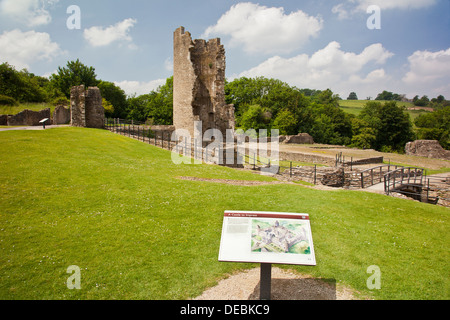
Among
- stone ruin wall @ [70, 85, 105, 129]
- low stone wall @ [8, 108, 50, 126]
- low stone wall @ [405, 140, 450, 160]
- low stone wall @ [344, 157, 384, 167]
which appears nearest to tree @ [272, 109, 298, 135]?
low stone wall @ [405, 140, 450, 160]

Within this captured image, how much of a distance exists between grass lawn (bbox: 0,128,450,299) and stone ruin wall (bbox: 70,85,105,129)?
13.0 metres

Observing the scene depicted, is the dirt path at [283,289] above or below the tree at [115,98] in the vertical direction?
below

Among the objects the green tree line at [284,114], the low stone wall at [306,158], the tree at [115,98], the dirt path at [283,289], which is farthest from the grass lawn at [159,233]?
the tree at [115,98]

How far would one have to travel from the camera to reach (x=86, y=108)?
82.9ft

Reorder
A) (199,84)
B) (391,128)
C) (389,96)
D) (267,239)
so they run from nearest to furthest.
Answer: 1. (267,239)
2. (199,84)
3. (391,128)
4. (389,96)

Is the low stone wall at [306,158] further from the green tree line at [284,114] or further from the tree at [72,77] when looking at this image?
the tree at [72,77]

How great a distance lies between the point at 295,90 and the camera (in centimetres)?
5928

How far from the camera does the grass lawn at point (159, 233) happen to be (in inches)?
219

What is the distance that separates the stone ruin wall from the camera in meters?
24.5

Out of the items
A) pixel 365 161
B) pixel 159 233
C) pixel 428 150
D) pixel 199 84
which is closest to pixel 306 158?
pixel 365 161

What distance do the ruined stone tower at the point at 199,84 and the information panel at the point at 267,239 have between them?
2174 cm

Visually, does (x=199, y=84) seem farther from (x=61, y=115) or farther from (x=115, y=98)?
(x=115, y=98)

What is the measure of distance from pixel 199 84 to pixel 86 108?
11054 mm
